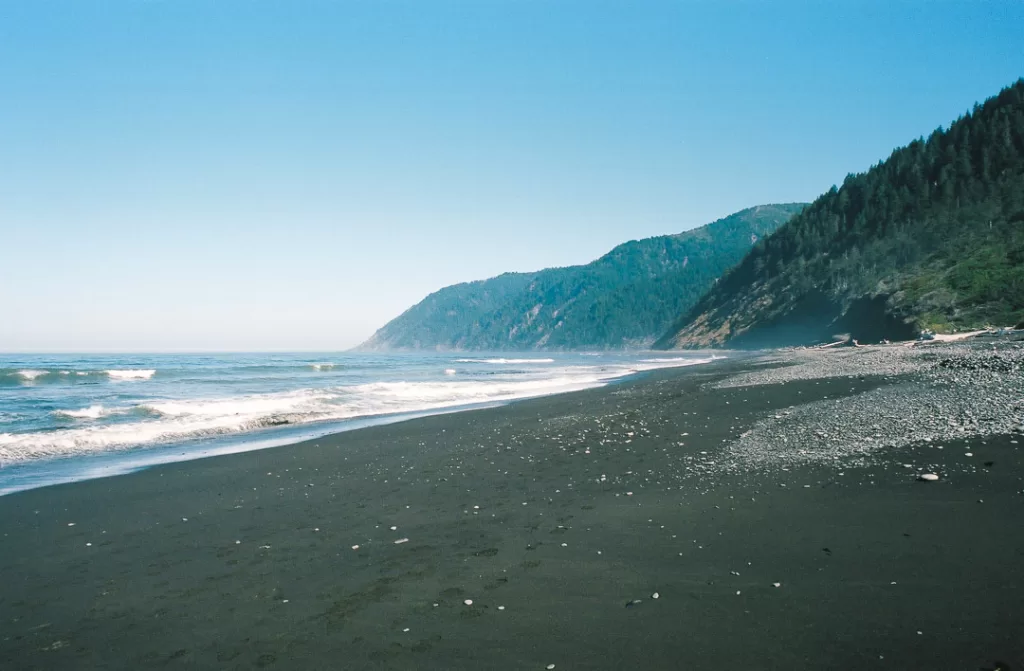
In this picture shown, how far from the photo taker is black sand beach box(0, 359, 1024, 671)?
423 centimetres

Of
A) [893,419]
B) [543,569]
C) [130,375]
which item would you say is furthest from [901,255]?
[130,375]

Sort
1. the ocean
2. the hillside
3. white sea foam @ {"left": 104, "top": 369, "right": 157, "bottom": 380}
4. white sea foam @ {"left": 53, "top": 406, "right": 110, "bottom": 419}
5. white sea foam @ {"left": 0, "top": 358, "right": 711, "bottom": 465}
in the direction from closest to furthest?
the ocean, white sea foam @ {"left": 0, "top": 358, "right": 711, "bottom": 465}, white sea foam @ {"left": 53, "top": 406, "right": 110, "bottom": 419}, white sea foam @ {"left": 104, "top": 369, "right": 157, "bottom": 380}, the hillside

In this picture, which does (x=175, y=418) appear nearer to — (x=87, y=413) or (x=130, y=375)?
(x=87, y=413)

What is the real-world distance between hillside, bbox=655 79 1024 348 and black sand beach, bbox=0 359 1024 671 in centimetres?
5112

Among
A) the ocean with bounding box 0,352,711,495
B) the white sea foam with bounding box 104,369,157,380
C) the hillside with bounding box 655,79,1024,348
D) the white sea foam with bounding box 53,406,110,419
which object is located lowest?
the ocean with bounding box 0,352,711,495

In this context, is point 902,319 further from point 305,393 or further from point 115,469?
point 115,469

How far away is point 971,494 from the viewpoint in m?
6.54

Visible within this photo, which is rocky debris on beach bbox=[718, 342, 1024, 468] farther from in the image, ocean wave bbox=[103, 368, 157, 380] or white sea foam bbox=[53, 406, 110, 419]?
ocean wave bbox=[103, 368, 157, 380]

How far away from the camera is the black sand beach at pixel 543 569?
13.9 ft

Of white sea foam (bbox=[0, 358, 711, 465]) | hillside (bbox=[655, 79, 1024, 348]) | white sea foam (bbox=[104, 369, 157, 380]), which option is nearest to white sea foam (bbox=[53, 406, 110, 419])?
white sea foam (bbox=[0, 358, 711, 465])

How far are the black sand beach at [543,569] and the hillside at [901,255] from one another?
51123mm

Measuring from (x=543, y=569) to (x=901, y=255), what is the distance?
308ft

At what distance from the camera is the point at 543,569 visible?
574 centimetres

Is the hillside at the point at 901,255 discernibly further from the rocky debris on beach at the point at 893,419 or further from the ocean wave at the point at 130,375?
the ocean wave at the point at 130,375
